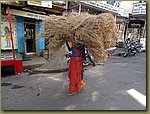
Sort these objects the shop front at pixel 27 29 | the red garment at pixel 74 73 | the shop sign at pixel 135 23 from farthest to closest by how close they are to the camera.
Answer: the shop sign at pixel 135 23 → the shop front at pixel 27 29 → the red garment at pixel 74 73

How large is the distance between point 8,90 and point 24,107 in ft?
4.58

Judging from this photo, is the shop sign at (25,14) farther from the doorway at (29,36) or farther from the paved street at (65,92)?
the paved street at (65,92)

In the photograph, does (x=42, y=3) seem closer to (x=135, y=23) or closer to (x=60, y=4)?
(x=60, y=4)

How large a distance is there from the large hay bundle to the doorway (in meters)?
5.47

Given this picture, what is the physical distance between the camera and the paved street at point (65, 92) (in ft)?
13.7

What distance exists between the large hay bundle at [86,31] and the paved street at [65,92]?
102cm

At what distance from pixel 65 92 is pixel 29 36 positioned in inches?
242

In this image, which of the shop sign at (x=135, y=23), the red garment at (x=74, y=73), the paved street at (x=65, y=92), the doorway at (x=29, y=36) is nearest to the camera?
the paved street at (x=65, y=92)

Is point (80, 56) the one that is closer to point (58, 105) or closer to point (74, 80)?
point (74, 80)

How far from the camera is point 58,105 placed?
4188mm

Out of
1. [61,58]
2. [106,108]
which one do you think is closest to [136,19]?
[61,58]

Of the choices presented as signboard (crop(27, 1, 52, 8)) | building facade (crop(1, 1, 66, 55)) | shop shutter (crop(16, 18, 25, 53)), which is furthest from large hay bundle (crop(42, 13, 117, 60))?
shop shutter (crop(16, 18, 25, 53))

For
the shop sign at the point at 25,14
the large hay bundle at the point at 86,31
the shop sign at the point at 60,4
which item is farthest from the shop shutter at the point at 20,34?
the large hay bundle at the point at 86,31

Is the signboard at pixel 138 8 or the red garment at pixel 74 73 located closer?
the red garment at pixel 74 73
